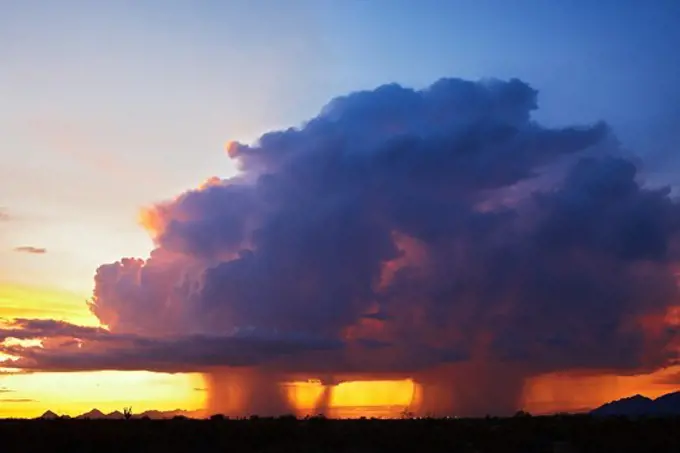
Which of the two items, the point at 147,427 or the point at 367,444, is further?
the point at 147,427

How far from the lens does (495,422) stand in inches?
2370

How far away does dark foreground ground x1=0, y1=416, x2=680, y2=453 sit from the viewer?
51531mm

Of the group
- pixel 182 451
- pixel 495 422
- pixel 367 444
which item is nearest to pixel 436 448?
pixel 367 444

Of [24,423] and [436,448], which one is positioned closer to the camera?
[436,448]

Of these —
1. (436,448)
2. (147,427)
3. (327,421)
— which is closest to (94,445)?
(147,427)

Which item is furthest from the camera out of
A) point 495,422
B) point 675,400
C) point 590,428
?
point 675,400

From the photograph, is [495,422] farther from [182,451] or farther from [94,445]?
[94,445]

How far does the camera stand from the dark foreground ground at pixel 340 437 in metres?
51.5

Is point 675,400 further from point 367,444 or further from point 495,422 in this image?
point 367,444

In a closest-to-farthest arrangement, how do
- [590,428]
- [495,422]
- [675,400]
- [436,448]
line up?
1. [436,448]
2. [590,428]
3. [495,422]
4. [675,400]

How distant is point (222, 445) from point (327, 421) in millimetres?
10721

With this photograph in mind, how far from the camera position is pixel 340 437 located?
52.8 m

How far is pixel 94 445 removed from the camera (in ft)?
172

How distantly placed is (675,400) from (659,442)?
427ft
